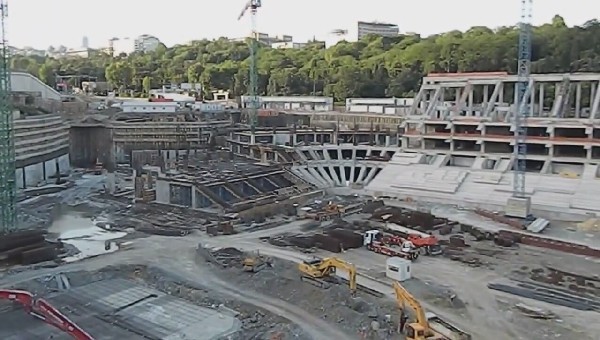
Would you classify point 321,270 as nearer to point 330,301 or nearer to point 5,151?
point 330,301

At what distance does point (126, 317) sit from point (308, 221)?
60.7 feet

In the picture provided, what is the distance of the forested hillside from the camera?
75250mm

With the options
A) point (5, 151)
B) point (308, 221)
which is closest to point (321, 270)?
point (308, 221)

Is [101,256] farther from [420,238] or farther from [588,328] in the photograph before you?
[588,328]

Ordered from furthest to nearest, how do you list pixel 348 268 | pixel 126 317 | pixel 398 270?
pixel 398 270 → pixel 348 268 → pixel 126 317

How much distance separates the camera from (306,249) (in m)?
34.2

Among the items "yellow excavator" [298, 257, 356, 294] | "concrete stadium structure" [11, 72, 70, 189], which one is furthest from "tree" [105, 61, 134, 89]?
"yellow excavator" [298, 257, 356, 294]

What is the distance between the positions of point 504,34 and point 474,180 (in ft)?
143

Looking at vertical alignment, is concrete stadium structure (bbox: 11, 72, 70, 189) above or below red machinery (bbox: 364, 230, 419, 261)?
above

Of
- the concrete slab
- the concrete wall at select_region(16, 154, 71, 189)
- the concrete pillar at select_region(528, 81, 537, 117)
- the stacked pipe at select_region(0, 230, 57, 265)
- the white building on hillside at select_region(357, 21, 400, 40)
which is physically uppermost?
the white building on hillside at select_region(357, 21, 400, 40)

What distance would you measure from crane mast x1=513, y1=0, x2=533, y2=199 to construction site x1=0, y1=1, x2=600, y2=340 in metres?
0.29

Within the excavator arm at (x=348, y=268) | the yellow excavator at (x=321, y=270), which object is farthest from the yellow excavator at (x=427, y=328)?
the yellow excavator at (x=321, y=270)

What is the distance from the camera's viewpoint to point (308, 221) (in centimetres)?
4097

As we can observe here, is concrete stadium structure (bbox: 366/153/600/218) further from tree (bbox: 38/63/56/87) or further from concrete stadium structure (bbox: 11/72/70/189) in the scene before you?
tree (bbox: 38/63/56/87)
